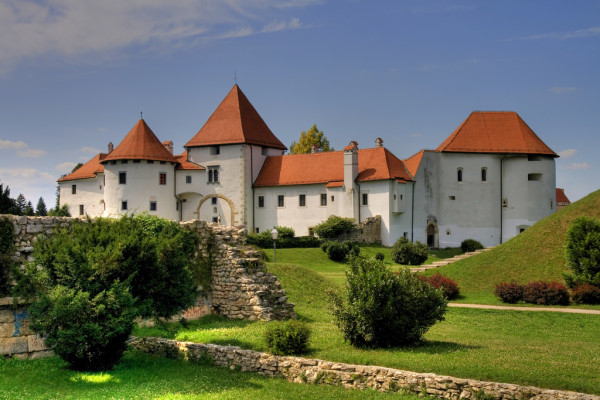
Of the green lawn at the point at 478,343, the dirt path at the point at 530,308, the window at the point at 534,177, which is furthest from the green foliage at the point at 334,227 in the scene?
the green lawn at the point at 478,343

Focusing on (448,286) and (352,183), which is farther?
(352,183)

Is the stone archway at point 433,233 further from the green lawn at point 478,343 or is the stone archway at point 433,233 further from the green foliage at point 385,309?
the green foliage at point 385,309

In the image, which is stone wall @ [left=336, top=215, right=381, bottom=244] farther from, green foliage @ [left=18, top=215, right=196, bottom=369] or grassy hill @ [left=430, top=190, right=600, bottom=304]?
green foliage @ [left=18, top=215, right=196, bottom=369]

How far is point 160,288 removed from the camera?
48.9ft

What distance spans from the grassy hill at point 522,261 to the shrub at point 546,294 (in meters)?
1.48

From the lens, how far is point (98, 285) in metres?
13.7

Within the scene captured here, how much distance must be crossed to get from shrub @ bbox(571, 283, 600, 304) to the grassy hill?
10.4ft

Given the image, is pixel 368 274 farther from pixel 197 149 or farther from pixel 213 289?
pixel 197 149

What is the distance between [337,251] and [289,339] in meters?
29.7

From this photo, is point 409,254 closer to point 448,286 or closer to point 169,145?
point 448,286

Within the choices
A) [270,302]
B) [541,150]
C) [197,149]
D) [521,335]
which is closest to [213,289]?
[270,302]

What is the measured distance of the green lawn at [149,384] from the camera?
1177cm

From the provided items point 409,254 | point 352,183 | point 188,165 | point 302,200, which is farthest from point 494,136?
point 188,165

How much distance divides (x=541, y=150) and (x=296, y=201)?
23.1 meters
